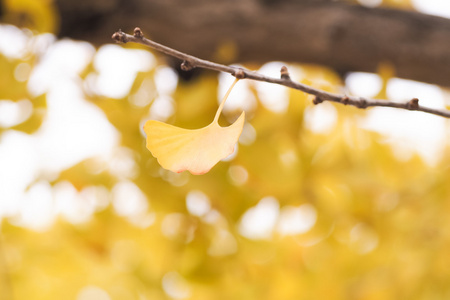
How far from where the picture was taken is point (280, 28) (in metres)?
0.69

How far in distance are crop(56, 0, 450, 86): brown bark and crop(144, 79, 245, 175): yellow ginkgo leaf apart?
1.65ft

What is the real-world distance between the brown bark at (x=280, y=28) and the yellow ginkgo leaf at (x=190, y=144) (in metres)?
0.50

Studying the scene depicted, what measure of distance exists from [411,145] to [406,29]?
386 mm

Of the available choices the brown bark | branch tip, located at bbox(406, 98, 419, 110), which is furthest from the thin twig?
the brown bark

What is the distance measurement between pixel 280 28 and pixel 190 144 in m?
0.52

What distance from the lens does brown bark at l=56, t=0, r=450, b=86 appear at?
2.17ft

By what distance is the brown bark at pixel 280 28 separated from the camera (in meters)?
0.66

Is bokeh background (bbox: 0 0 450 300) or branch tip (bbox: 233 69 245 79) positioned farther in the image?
bokeh background (bbox: 0 0 450 300)

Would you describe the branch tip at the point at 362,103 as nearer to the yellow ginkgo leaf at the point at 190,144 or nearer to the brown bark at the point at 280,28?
the yellow ginkgo leaf at the point at 190,144

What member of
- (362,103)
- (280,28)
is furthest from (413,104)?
(280,28)

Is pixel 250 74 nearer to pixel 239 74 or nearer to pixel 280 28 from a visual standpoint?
pixel 239 74

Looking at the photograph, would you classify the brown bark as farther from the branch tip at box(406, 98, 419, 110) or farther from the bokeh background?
the branch tip at box(406, 98, 419, 110)

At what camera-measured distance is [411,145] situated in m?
0.98

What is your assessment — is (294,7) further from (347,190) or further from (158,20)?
(347,190)
